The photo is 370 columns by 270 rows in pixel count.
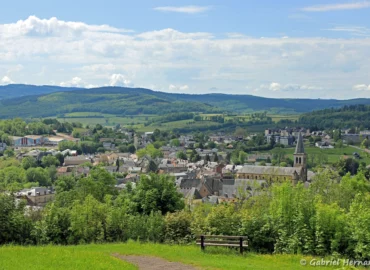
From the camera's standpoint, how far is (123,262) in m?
17.6

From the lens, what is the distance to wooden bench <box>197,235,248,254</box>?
19.5 metres

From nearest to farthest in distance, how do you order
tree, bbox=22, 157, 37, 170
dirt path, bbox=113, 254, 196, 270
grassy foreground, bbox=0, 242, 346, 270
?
grassy foreground, bbox=0, 242, 346, 270 → dirt path, bbox=113, 254, 196, 270 → tree, bbox=22, 157, 37, 170

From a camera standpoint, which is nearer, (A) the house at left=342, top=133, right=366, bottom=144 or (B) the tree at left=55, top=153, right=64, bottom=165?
(B) the tree at left=55, top=153, right=64, bottom=165

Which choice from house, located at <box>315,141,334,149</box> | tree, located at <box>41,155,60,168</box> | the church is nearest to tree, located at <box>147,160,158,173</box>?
tree, located at <box>41,155,60,168</box>

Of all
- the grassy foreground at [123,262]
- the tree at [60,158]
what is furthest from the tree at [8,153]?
the grassy foreground at [123,262]

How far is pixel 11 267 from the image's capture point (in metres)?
16.1

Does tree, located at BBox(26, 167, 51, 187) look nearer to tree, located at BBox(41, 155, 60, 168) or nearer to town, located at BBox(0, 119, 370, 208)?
town, located at BBox(0, 119, 370, 208)

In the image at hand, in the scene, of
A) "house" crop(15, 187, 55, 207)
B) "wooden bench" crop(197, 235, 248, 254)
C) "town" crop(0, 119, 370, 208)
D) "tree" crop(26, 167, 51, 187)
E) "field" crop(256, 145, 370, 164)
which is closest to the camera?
"wooden bench" crop(197, 235, 248, 254)

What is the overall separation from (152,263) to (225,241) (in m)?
3.16

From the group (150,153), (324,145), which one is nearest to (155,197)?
(150,153)

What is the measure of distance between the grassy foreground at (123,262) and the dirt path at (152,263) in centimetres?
39

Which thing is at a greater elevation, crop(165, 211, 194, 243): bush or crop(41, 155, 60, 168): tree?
crop(165, 211, 194, 243): bush

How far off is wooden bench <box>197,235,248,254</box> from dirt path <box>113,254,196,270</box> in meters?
2.12

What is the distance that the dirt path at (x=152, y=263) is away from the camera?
56.8ft
